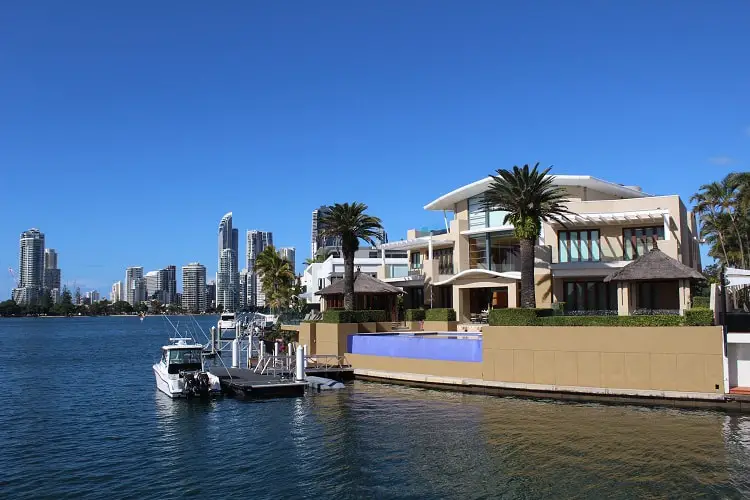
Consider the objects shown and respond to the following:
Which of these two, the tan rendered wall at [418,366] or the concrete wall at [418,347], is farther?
the concrete wall at [418,347]

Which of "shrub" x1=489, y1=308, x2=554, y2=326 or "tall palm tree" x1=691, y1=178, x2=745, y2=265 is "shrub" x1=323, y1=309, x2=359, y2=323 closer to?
"shrub" x1=489, y1=308, x2=554, y2=326

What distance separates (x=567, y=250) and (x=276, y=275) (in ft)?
131

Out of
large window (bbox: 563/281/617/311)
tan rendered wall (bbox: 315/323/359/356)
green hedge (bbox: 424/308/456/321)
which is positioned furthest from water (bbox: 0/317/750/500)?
large window (bbox: 563/281/617/311)

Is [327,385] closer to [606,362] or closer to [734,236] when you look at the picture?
[606,362]

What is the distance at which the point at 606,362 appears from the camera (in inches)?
1261

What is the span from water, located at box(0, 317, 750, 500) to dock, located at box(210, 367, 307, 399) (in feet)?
3.80

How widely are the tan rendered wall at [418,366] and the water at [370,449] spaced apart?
2446 mm

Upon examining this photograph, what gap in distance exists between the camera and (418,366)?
3909cm

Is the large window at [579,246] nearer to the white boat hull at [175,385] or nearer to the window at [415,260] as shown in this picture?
the window at [415,260]

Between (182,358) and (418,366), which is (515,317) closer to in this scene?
(418,366)

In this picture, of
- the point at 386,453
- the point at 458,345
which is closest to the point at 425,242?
the point at 458,345

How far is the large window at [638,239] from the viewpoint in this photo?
4431 cm

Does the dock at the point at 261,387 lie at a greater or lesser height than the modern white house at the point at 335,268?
lesser

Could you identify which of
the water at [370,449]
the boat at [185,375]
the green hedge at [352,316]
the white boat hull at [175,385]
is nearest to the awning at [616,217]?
the green hedge at [352,316]
